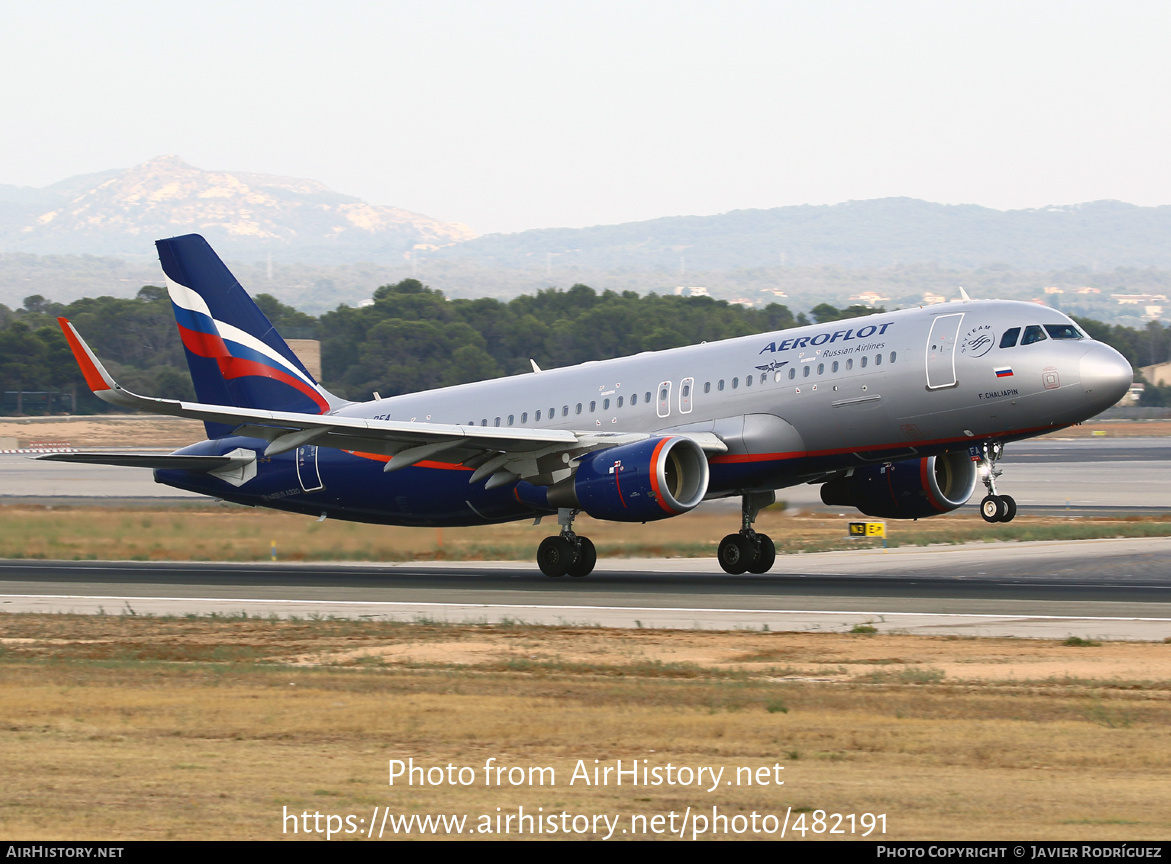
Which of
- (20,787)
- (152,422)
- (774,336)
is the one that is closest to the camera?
(20,787)

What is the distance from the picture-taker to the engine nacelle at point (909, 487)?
30984 mm

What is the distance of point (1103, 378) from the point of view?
1030 inches

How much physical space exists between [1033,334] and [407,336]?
105 metres

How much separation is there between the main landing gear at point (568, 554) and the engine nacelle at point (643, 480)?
2.19 m

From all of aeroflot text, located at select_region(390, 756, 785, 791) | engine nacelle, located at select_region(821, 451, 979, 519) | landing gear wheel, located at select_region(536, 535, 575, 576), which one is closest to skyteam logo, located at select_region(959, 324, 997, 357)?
engine nacelle, located at select_region(821, 451, 979, 519)

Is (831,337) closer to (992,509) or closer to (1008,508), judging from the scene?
(992,509)

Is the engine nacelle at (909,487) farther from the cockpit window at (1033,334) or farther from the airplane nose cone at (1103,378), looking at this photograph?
the airplane nose cone at (1103,378)

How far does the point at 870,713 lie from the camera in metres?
14.2

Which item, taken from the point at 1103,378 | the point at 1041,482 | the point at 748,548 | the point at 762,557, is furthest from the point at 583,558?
the point at 1041,482

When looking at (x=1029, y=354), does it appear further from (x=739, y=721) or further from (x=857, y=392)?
(x=739, y=721)

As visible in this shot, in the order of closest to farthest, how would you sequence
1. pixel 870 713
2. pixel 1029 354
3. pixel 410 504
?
pixel 870 713 → pixel 1029 354 → pixel 410 504

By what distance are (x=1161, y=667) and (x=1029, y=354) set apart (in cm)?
1071

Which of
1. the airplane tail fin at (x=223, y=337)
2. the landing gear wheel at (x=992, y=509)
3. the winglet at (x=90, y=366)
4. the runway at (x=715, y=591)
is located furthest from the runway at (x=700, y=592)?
the airplane tail fin at (x=223, y=337)

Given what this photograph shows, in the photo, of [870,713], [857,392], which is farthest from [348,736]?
[857,392]
